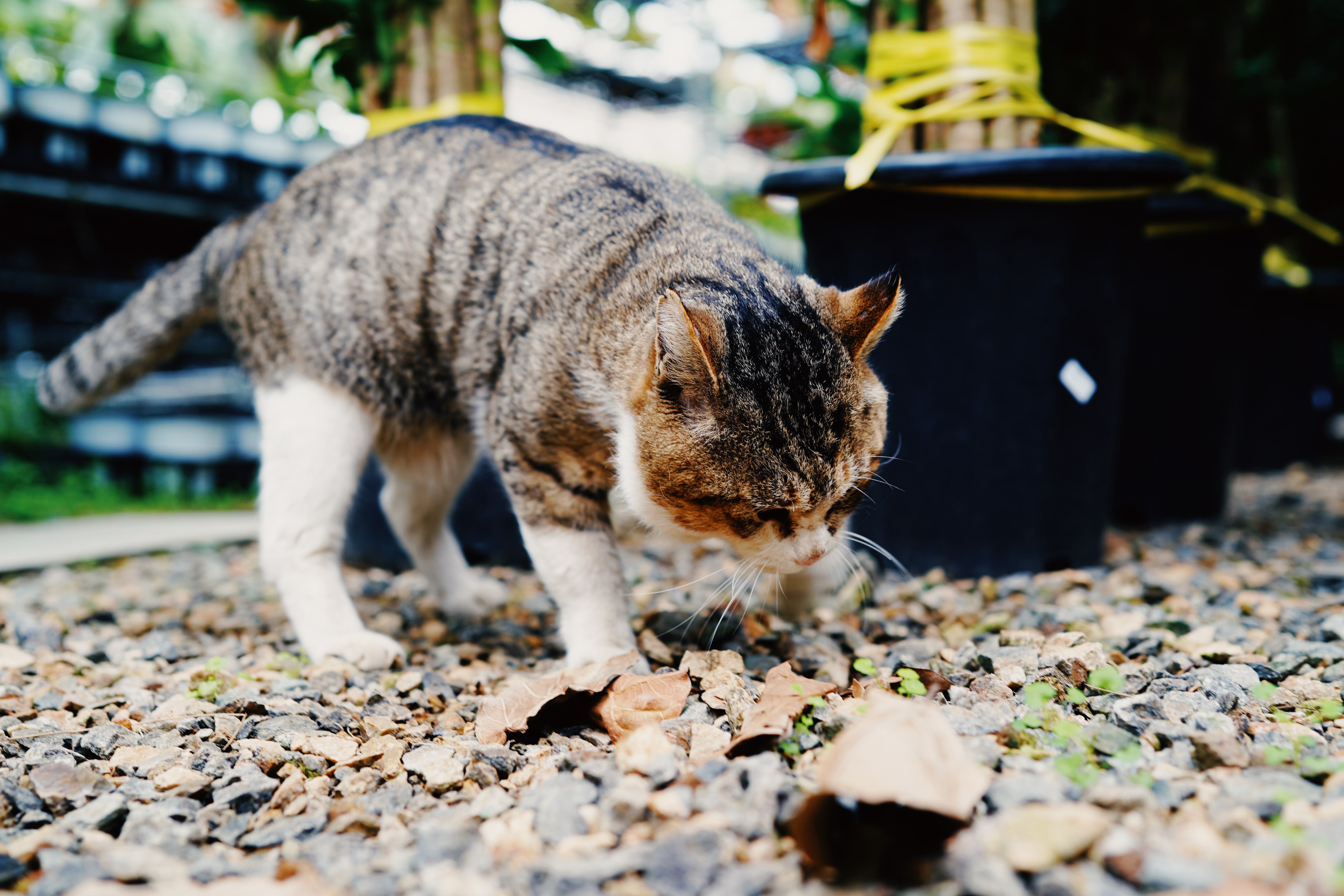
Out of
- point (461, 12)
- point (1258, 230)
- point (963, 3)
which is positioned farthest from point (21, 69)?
point (1258, 230)

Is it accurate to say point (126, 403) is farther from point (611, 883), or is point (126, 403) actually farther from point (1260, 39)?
point (1260, 39)

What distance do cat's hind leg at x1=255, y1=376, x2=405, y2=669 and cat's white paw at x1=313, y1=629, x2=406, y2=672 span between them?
104mm

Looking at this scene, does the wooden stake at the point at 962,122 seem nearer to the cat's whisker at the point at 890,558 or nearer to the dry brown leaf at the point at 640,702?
the cat's whisker at the point at 890,558

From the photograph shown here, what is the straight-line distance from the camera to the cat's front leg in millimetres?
2086

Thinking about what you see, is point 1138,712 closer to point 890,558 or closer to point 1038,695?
point 1038,695

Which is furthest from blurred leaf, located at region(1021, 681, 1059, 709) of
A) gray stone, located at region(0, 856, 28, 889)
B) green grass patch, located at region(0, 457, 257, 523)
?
green grass patch, located at region(0, 457, 257, 523)

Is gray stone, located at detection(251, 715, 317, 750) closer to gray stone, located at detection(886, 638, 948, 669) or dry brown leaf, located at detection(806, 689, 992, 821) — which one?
dry brown leaf, located at detection(806, 689, 992, 821)

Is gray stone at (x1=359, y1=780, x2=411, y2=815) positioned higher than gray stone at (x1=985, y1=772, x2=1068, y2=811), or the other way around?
gray stone at (x1=985, y1=772, x2=1068, y2=811)

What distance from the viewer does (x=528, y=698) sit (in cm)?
172

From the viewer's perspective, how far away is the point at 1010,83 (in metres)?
2.67

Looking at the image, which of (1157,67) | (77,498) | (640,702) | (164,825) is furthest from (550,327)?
(77,498)

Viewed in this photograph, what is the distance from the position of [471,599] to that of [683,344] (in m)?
1.52

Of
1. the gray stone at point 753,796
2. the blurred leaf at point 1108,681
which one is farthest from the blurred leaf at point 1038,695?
the gray stone at point 753,796

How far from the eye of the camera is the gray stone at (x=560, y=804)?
4.01 ft
